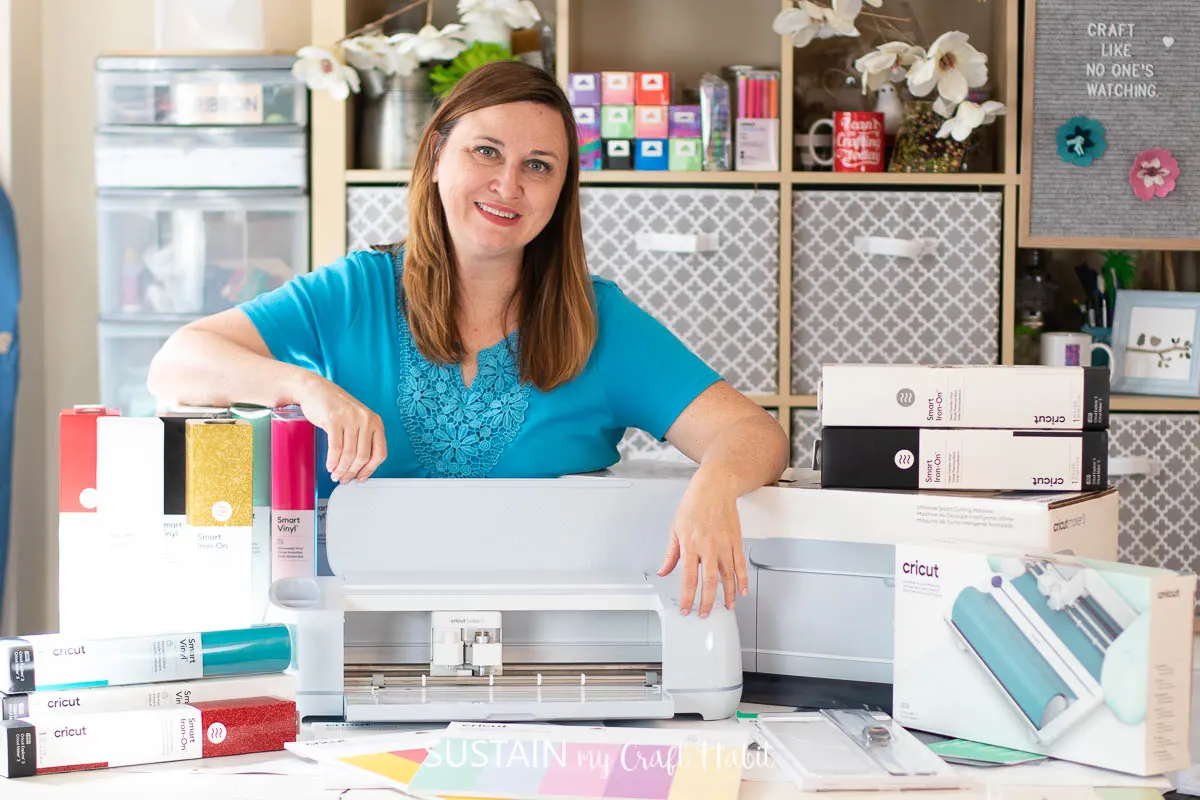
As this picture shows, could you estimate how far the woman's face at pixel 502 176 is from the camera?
165 centimetres

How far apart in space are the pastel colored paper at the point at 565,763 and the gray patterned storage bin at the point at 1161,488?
6.20 ft

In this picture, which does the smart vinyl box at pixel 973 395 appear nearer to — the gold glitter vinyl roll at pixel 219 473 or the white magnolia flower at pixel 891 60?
the gold glitter vinyl roll at pixel 219 473

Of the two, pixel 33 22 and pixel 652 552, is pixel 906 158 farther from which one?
pixel 33 22

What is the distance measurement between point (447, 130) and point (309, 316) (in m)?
0.33

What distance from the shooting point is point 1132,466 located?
267 centimetres

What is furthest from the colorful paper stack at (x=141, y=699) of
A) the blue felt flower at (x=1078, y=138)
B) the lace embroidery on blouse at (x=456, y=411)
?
the blue felt flower at (x=1078, y=138)

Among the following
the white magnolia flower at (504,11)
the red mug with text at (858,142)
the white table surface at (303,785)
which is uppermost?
the white magnolia flower at (504,11)

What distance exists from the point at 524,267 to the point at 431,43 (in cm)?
102

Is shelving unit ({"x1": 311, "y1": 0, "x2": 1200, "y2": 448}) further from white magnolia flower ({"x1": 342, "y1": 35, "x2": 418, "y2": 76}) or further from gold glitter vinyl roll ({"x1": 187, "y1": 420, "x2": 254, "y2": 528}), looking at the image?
gold glitter vinyl roll ({"x1": 187, "y1": 420, "x2": 254, "y2": 528})

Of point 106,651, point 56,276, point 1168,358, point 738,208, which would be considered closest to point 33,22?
point 56,276

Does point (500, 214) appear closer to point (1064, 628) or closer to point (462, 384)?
point (462, 384)

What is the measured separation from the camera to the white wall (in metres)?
3.01

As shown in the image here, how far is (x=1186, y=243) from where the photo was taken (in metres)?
2.71

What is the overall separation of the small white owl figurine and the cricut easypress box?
1806 millimetres
